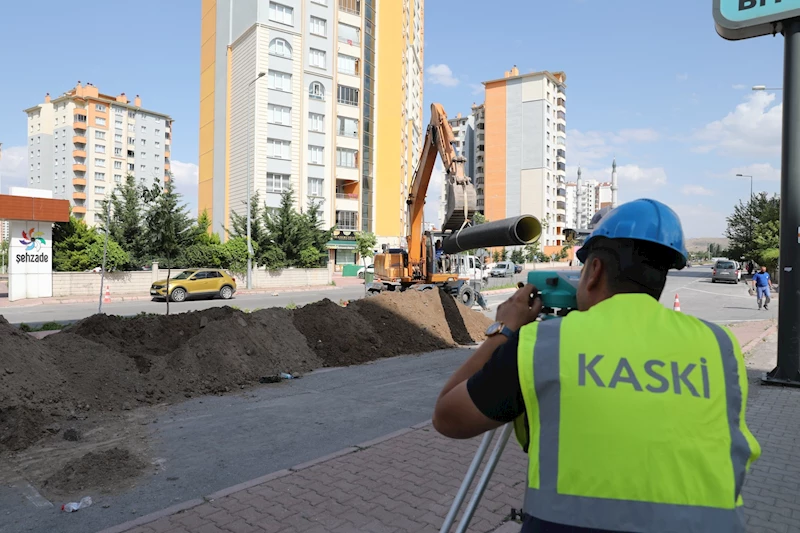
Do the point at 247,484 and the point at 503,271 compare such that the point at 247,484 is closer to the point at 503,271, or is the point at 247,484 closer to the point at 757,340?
the point at 757,340

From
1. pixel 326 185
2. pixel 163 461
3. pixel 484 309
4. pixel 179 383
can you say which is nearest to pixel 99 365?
pixel 179 383

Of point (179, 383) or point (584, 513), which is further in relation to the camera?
point (179, 383)

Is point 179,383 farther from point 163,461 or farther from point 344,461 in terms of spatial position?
point 344,461

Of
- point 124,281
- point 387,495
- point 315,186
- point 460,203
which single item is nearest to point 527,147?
point 315,186

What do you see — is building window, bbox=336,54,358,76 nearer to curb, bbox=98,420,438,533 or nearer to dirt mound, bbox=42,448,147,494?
curb, bbox=98,420,438,533

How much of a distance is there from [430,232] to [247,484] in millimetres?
14383

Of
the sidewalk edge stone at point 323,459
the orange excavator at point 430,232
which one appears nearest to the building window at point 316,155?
the orange excavator at point 430,232

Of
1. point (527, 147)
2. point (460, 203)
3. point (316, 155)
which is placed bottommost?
point (460, 203)

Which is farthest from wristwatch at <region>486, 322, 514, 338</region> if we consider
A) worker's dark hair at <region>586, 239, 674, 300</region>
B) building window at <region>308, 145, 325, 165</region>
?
building window at <region>308, 145, 325, 165</region>

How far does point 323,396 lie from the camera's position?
8.08 meters

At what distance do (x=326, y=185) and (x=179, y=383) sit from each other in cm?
4652

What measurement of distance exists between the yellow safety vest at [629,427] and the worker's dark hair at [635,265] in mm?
152

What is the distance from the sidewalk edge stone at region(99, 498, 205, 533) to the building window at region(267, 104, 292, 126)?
4872 cm

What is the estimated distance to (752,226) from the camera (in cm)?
4850
